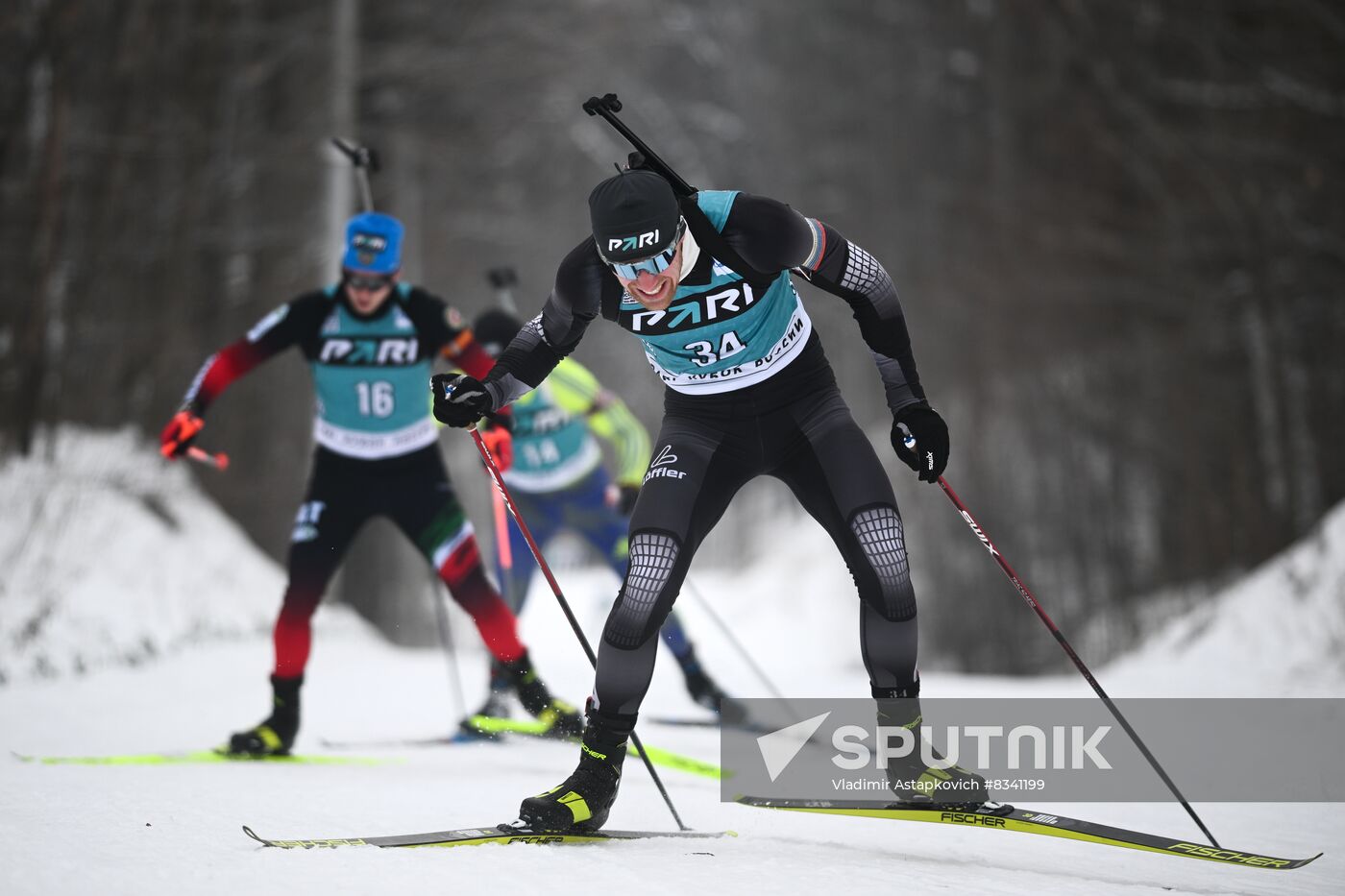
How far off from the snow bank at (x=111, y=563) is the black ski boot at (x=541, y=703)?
3653 mm

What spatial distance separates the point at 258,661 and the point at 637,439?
151 inches

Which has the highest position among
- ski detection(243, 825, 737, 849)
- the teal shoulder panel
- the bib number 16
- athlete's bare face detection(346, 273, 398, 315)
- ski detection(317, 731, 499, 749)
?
athlete's bare face detection(346, 273, 398, 315)

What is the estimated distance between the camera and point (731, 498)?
3.66m

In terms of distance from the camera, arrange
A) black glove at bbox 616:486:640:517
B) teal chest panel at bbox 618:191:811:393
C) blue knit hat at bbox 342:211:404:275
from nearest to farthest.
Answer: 1. teal chest panel at bbox 618:191:811:393
2. blue knit hat at bbox 342:211:404:275
3. black glove at bbox 616:486:640:517

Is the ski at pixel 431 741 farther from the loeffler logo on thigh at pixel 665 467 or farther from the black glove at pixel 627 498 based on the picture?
the loeffler logo on thigh at pixel 665 467

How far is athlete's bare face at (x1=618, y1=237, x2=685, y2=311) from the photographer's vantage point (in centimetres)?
358

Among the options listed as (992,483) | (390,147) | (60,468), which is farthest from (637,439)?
(992,483)

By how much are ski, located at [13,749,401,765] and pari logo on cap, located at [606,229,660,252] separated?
281 cm

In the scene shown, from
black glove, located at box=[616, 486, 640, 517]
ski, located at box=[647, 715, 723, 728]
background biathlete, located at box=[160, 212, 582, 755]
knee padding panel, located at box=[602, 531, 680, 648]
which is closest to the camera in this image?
knee padding panel, located at box=[602, 531, 680, 648]

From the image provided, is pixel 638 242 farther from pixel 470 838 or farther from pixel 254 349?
pixel 254 349

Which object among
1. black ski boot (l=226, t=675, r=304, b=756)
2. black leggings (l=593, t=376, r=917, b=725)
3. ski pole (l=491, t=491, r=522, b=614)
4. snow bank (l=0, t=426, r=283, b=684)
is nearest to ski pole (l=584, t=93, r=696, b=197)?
black leggings (l=593, t=376, r=917, b=725)

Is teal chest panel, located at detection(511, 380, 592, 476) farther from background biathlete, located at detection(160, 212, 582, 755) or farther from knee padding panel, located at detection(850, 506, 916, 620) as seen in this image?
knee padding panel, located at detection(850, 506, 916, 620)

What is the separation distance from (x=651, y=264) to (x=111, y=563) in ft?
24.7

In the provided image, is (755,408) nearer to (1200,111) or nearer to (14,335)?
(14,335)
